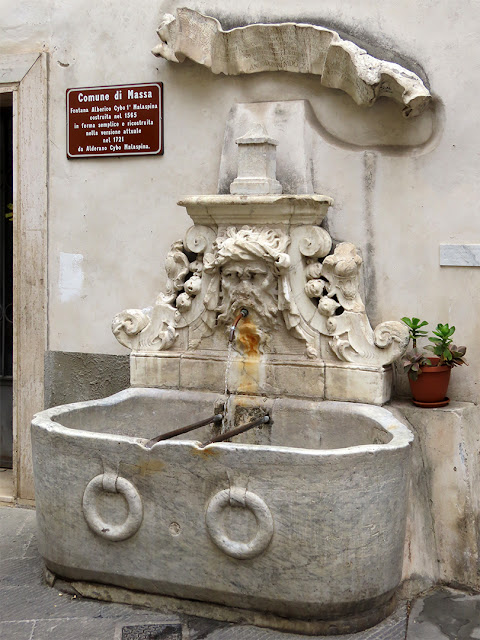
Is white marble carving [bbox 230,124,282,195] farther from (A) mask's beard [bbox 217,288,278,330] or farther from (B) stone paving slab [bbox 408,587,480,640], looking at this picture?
(B) stone paving slab [bbox 408,587,480,640]

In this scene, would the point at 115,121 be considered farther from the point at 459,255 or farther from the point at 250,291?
the point at 459,255

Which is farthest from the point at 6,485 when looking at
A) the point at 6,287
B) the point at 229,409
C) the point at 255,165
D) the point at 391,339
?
the point at 391,339

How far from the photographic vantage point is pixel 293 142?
449 centimetres

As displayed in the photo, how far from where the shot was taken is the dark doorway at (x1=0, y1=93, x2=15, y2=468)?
5969 mm

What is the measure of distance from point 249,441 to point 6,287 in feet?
8.33

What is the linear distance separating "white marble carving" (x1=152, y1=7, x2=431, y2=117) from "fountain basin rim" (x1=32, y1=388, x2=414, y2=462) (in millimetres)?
1478

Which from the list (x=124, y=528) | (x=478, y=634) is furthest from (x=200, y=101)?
(x=478, y=634)

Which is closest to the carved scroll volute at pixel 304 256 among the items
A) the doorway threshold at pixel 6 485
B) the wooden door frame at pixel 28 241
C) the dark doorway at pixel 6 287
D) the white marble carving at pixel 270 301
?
the white marble carving at pixel 270 301

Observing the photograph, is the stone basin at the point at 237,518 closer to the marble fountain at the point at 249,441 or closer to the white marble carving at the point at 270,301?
the marble fountain at the point at 249,441

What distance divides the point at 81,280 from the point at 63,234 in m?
0.30

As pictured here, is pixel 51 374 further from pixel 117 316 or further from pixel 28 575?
pixel 28 575

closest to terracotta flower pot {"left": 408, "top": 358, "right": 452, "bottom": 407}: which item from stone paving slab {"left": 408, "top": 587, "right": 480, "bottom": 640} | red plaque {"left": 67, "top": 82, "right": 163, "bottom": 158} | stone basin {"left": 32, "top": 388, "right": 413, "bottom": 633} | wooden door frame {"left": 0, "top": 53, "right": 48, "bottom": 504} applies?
stone basin {"left": 32, "top": 388, "right": 413, "bottom": 633}

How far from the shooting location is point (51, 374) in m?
5.19

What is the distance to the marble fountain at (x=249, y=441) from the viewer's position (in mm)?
3436
